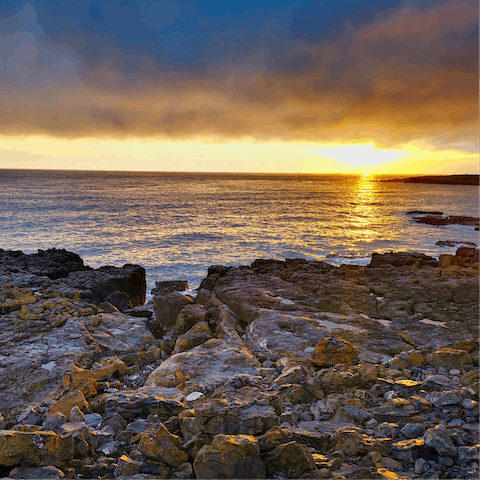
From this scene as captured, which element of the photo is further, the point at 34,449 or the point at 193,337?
the point at 193,337

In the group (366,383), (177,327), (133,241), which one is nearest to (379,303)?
(366,383)

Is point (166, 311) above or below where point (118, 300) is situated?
above

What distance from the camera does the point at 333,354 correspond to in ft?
22.3

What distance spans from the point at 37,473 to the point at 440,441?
4.52 meters

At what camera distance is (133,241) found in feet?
105

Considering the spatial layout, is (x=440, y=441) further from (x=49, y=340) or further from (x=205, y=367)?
(x=49, y=340)

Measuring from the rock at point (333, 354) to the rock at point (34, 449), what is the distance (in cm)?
449

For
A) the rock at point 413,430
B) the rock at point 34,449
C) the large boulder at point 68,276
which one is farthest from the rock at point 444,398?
the large boulder at point 68,276

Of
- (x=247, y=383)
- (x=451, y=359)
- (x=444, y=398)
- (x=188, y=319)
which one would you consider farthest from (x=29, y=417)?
(x=451, y=359)

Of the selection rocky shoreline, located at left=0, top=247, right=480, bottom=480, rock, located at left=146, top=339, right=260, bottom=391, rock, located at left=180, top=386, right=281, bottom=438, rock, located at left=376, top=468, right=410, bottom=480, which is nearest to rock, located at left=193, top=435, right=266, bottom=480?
rocky shoreline, located at left=0, top=247, right=480, bottom=480

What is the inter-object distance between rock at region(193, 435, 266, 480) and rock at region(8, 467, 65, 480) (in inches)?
56.8

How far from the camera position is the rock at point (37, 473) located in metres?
3.59

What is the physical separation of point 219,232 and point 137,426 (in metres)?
33.2

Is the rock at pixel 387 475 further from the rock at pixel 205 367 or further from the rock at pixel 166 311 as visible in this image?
the rock at pixel 166 311
